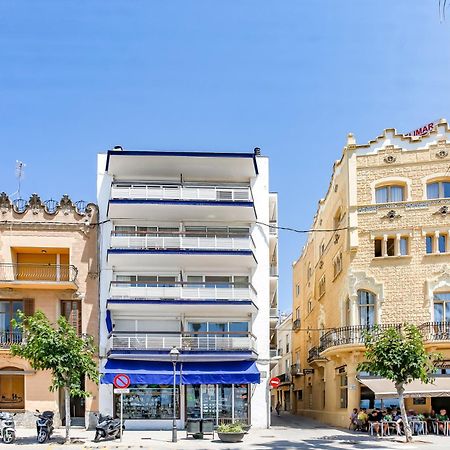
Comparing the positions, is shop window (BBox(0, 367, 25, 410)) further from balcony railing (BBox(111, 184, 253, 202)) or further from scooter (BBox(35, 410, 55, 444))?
balcony railing (BBox(111, 184, 253, 202))

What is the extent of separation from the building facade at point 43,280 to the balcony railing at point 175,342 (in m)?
2.11

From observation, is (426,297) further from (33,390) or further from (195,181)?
(33,390)

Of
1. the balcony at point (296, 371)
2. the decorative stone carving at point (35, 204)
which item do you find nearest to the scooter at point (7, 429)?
the decorative stone carving at point (35, 204)

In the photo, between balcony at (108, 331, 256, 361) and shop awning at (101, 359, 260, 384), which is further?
balcony at (108, 331, 256, 361)

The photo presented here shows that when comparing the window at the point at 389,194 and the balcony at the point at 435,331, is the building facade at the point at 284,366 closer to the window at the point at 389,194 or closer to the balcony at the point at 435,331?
the balcony at the point at 435,331

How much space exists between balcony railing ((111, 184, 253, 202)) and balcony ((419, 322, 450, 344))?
11.8m

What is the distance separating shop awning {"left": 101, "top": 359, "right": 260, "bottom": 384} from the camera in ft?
115

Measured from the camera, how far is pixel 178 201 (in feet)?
124

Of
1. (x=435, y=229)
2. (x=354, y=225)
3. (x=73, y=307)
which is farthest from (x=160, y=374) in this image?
(x=435, y=229)

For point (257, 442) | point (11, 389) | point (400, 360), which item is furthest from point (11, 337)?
point (400, 360)

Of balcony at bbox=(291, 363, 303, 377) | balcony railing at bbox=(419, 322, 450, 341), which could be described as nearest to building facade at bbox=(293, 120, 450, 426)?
balcony railing at bbox=(419, 322, 450, 341)

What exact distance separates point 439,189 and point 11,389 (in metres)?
25.9

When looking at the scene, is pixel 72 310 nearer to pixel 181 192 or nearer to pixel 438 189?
pixel 181 192

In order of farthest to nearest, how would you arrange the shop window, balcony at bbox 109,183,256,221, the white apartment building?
balcony at bbox 109,183,256,221 < the shop window < the white apartment building
